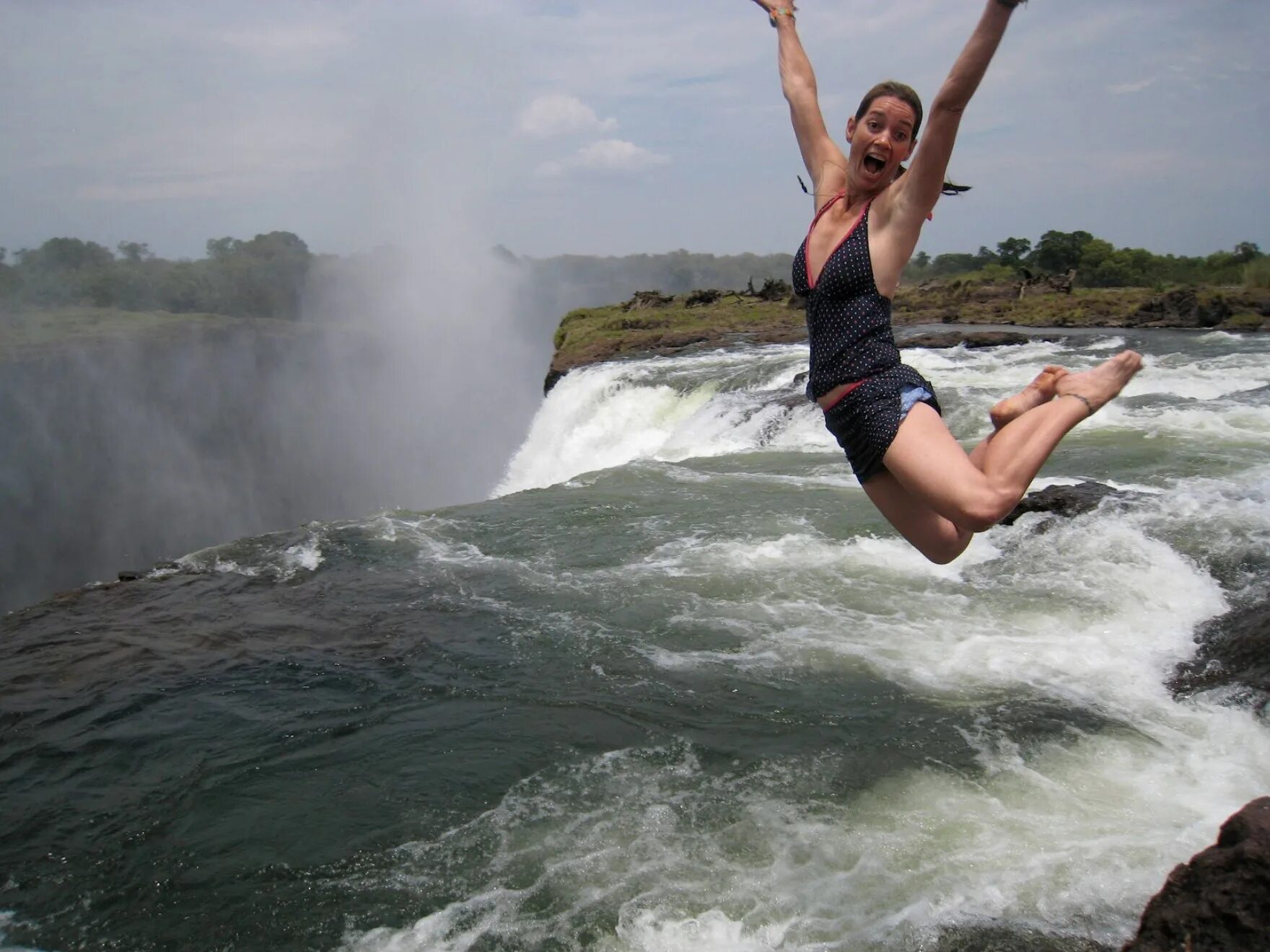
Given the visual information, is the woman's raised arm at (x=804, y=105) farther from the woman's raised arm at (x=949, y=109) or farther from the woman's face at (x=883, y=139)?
the woman's raised arm at (x=949, y=109)

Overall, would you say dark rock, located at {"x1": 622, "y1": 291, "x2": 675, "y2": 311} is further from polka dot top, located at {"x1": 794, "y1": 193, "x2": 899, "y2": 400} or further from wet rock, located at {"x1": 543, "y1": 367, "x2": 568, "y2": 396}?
polka dot top, located at {"x1": 794, "y1": 193, "x2": 899, "y2": 400}

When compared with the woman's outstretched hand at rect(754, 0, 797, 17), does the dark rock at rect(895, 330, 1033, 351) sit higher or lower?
lower

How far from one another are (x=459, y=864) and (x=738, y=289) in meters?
35.5

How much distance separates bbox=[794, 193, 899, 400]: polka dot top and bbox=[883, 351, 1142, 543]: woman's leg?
0.23 m

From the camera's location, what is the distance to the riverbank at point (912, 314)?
23547 mm

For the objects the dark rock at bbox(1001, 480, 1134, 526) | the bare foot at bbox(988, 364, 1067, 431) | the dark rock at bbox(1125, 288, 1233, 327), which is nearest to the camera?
the bare foot at bbox(988, 364, 1067, 431)

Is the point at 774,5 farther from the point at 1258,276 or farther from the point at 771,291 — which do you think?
the point at 771,291

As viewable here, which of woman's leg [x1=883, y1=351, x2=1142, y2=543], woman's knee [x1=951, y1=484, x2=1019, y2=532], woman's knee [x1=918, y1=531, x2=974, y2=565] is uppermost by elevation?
woman's leg [x1=883, y1=351, x2=1142, y2=543]

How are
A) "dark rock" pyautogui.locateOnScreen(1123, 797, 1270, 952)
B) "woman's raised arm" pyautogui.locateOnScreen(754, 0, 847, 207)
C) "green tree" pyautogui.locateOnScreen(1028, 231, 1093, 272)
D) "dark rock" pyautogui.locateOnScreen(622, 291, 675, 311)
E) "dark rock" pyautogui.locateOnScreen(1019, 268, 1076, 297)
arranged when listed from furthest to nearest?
"green tree" pyautogui.locateOnScreen(1028, 231, 1093, 272), "dark rock" pyautogui.locateOnScreen(622, 291, 675, 311), "dark rock" pyautogui.locateOnScreen(1019, 268, 1076, 297), "woman's raised arm" pyautogui.locateOnScreen(754, 0, 847, 207), "dark rock" pyautogui.locateOnScreen(1123, 797, 1270, 952)

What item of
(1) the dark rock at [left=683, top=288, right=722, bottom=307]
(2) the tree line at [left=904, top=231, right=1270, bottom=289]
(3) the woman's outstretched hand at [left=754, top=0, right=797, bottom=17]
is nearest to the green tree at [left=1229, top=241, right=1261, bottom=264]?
(2) the tree line at [left=904, top=231, right=1270, bottom=289]

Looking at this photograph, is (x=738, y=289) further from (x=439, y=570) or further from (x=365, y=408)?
(x=439, y=570)

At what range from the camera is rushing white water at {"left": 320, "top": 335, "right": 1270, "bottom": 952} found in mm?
4105

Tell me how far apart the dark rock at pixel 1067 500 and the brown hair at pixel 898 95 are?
6156 mm

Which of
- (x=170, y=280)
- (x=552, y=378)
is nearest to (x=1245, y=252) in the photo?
(x=552, y=378)
